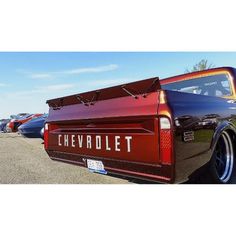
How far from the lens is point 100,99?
129 inches

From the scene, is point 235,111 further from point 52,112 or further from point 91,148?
point 52,112

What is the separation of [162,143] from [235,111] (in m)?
1.81

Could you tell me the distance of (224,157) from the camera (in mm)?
3756

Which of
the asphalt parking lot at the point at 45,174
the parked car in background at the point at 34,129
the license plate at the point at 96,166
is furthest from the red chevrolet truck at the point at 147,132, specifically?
the parked car in background at the point at 34,129

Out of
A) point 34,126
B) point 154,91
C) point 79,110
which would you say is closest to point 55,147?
point 79,110

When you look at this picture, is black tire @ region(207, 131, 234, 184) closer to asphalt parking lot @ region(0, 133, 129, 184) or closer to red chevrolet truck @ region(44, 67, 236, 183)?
red chevrolet truck @ region(44, 67, 236, 183)

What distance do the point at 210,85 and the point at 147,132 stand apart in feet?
7.26

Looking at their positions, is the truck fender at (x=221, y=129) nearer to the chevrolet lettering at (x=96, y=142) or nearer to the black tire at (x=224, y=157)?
the black tire at (x=224, y=157)

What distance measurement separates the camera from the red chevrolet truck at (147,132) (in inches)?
102

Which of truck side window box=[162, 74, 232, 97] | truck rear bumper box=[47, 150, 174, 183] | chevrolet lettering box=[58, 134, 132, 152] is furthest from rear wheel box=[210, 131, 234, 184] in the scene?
chevrolet lettering box=[58, 134, 132, 152]

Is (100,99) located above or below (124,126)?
above

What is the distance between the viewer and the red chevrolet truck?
2.58m

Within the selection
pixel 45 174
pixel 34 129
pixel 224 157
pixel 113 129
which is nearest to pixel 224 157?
pixel 224 157

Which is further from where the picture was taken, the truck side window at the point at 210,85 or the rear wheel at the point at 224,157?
the truck side window at the point at 210,85
